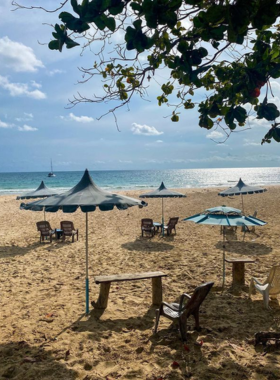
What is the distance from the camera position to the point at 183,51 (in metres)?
3.36

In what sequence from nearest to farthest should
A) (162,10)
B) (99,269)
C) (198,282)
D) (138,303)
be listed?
(162,10) < (138,303) < (198,282) < (99,269)

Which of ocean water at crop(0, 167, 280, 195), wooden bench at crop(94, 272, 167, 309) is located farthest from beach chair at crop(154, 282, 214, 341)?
ocean water at crop(0, 167, 280, 195)

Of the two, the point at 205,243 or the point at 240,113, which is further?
the point at 205,243

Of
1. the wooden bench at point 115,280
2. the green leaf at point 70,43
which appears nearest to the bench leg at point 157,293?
the wooden bench at point 115,280

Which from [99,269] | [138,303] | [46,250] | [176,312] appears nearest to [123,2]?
[176,312]

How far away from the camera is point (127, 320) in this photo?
496cm

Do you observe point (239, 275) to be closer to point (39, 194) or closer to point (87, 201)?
→ point (87, 201)

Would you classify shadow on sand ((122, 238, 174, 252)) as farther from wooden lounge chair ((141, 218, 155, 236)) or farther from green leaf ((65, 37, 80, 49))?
green leaf ((65, 37, 80, 49))

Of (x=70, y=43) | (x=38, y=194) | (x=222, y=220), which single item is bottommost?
(x=222, y=220)

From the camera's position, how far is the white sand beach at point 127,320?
3.63 m

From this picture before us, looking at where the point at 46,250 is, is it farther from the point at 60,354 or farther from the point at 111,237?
the point at 60,354

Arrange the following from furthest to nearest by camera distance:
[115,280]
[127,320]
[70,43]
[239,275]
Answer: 1. [239,275]
2. [115,280]
3. [127,320]
4. [70,43]

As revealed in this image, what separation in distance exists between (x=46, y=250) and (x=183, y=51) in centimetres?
861

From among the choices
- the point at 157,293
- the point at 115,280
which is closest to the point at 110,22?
the point at 115,280
